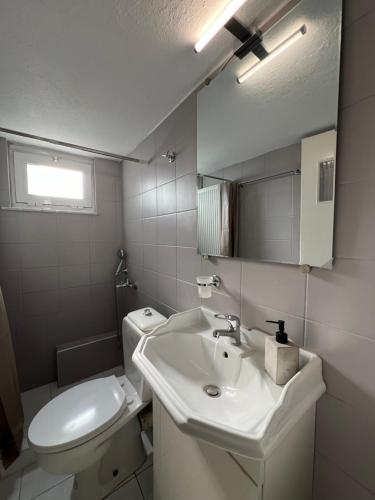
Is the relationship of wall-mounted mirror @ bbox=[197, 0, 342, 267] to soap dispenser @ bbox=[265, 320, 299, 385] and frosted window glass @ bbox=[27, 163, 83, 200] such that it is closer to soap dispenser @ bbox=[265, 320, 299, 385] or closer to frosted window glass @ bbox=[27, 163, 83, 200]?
soap dispenser @ bbox=[265, 320, 299, 385]

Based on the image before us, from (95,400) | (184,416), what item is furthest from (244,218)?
(95,400)

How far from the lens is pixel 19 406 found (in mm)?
1403

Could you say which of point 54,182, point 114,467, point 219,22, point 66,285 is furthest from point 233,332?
point 54,182

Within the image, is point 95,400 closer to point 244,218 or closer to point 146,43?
point 244,218

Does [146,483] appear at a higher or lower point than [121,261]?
lower

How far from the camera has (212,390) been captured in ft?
2.70

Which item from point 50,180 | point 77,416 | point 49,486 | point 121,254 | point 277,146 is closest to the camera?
point 277,146

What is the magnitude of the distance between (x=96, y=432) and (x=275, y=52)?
1.80 meters

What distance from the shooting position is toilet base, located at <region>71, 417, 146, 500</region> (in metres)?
1.04

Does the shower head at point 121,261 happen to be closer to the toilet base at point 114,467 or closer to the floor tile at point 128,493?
the toilet base at point 114,467

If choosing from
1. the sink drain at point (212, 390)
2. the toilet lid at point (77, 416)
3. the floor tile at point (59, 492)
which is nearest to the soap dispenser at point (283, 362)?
the sink drain at point (212, 390)

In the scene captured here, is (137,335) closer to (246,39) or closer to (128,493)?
(128,493)

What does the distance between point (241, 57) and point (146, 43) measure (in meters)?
0.40

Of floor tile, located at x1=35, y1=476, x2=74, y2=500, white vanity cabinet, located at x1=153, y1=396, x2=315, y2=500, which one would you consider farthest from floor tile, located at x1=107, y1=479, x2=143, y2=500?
white vanity cabinet, located at x1=153, y1=396, x2=315, y2=500
